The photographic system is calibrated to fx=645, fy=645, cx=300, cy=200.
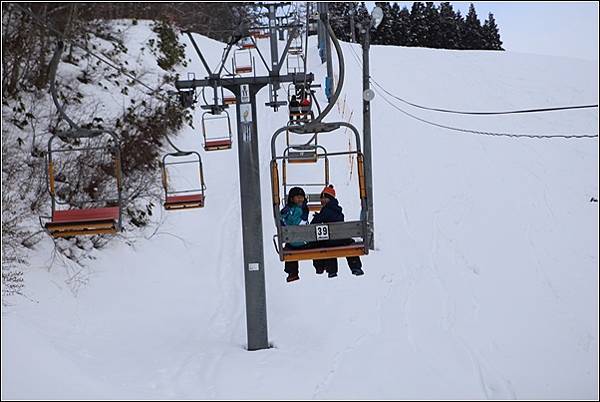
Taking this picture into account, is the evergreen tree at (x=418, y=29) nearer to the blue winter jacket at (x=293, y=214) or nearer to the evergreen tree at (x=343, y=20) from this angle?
the evergreen tree at (x=343, y=20)

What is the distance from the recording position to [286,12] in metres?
16.1

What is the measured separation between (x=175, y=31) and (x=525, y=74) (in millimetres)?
15747

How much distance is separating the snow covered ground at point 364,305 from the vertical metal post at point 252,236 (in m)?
0.28

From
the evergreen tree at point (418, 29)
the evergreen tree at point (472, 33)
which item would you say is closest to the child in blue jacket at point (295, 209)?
the evergreen tree at point (472, 33)

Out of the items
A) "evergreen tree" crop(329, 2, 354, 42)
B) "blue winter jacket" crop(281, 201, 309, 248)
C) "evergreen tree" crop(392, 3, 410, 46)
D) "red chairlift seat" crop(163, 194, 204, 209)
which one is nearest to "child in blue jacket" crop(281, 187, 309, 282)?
"blue winter jacket" crop(281, 201, 309, 248)

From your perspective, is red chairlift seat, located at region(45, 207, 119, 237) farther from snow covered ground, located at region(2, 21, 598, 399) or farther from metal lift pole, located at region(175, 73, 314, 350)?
metal lift pole, located at region(175, 73, 314, 350)

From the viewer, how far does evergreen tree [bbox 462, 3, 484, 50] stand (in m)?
26.7

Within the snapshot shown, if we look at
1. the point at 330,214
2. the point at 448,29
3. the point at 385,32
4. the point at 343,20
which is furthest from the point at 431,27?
the point at 330,214

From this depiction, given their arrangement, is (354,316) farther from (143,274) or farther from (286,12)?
(286,12)

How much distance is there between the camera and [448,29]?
92.0ft

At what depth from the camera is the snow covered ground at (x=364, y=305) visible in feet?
21.2

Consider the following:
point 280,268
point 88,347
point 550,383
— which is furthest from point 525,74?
point 88,347

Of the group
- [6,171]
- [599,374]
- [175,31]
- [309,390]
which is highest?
[175,31]

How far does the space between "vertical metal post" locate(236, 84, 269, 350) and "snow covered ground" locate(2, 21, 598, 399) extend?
0.91 feet
